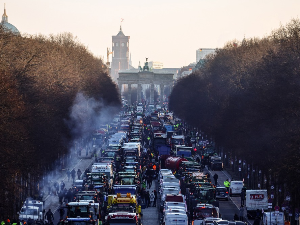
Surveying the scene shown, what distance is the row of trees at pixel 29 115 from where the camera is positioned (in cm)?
4684

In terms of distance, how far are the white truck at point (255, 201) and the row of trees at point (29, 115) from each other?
1306 centimetres

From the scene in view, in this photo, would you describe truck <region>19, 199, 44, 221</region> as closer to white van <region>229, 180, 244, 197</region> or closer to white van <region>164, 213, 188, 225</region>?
white van <region>164, 213, 188, 225</region>

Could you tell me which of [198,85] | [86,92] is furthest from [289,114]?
[198,85]

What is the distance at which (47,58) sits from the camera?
298ft

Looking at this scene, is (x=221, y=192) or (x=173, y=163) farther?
(x=173, y=163)

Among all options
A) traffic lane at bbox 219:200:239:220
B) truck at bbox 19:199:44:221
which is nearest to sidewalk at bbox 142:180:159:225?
traffic lane at bbox 219:200:239:220

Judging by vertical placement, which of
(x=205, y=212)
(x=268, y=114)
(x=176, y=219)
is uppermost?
(x=268, y=114)

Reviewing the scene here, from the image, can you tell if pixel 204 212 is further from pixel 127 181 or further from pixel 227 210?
pixel 127 181

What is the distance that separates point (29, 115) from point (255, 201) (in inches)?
673

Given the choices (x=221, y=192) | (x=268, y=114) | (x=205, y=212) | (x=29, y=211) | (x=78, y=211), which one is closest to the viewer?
(x=78, y=211)

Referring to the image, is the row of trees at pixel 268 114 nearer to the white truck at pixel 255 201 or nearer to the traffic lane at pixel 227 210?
the white truck at pixel 255 201

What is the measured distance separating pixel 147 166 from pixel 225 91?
27560 millimetres

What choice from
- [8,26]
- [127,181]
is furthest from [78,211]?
[8,26]

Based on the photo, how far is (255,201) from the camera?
168 feet
